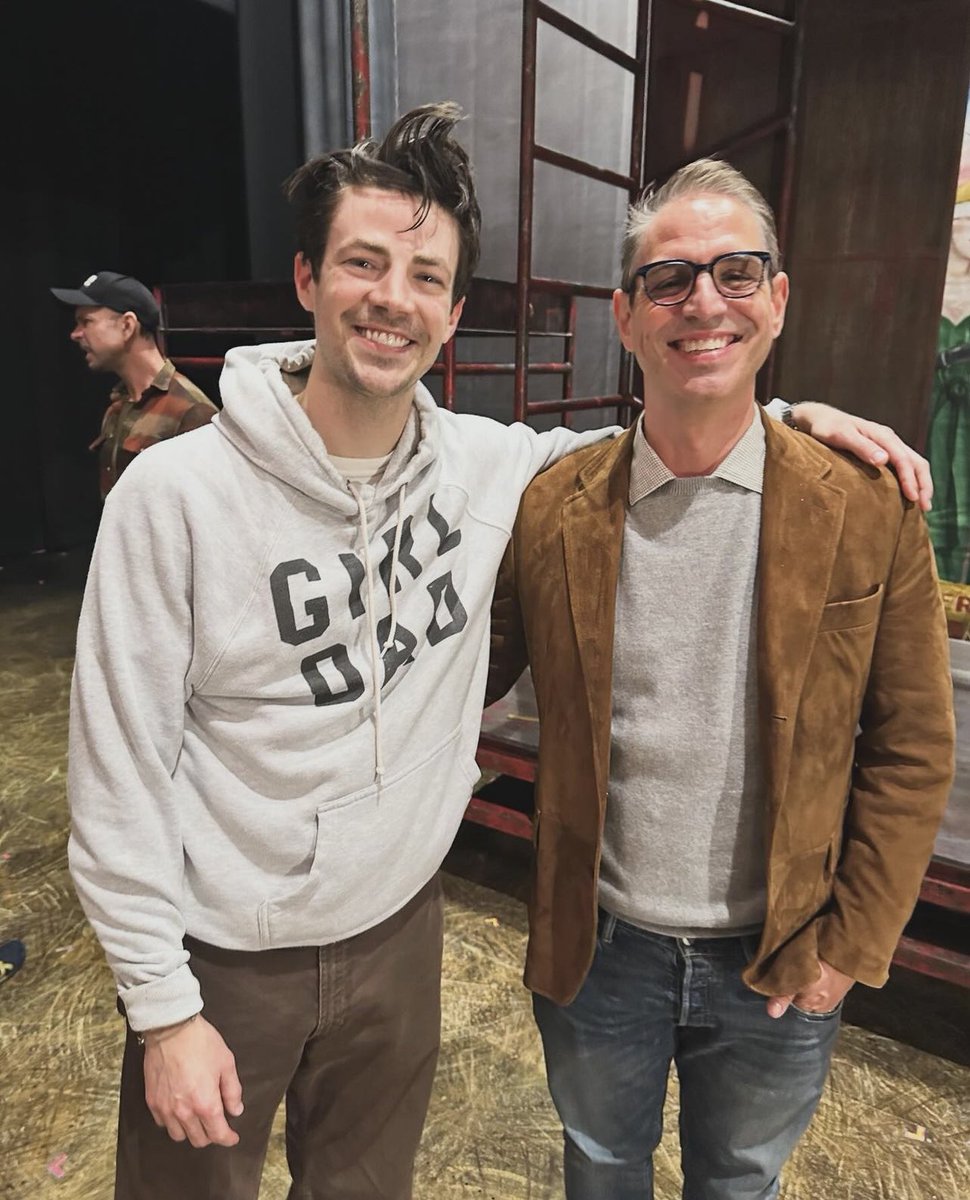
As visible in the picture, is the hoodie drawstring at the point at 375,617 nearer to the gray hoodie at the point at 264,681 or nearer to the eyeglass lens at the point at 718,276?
the gray hoodie at the point at 264,681

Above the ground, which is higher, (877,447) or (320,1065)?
(877,447)

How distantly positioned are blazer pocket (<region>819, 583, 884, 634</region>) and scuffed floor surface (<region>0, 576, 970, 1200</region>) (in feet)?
4.42

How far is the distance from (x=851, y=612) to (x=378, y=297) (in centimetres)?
72

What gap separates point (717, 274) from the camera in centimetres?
113

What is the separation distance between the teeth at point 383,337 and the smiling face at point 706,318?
12.5 inches

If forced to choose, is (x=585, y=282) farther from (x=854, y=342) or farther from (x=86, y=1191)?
(x=86, y=1191)

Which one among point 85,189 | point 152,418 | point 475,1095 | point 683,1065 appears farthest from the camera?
point 85,189

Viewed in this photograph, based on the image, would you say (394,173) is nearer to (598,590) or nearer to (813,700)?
(598,590)

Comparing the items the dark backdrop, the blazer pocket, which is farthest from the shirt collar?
the dark backdrop

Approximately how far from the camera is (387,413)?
1.23 meters

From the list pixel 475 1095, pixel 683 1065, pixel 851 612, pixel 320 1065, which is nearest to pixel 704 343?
pixel 851 612

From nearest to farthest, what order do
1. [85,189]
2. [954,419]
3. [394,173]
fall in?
[394,173]
[954,419]
[85,189]

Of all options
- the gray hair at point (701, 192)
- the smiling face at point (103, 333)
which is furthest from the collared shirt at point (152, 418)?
the gray hair at point (701, 192)

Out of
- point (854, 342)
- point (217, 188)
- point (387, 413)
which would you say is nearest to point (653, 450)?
point (387, 413)
